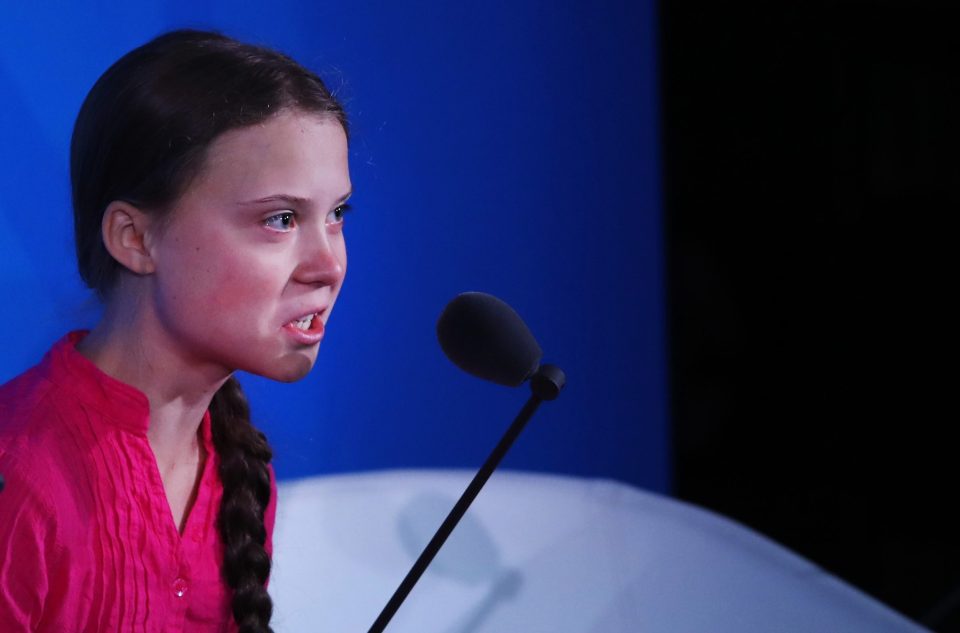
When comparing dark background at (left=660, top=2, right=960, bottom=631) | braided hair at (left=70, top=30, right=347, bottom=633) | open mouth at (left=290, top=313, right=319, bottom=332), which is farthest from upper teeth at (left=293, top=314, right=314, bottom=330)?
dark background at (left=660, top=2, right=960, bottom=631)

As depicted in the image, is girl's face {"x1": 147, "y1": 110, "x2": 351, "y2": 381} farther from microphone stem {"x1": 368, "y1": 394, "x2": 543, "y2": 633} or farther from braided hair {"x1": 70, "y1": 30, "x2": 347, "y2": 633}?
microphone stem {"x1": 368, "y1": 394, "x2": 543, "y2": 633}

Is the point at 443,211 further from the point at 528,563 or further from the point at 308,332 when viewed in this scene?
the point at 308,332

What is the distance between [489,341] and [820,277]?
108 cm

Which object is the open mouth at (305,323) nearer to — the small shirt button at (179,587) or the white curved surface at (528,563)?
the small shirt button at (179,587)

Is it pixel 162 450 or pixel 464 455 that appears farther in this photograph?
pixel 464 455

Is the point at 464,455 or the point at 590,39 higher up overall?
the point at 590,39

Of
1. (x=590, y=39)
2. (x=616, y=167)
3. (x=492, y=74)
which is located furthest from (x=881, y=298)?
(x=492, y=74)

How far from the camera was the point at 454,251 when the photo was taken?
50.7 inches

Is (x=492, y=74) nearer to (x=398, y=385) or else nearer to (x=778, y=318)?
(x=398, y=385)

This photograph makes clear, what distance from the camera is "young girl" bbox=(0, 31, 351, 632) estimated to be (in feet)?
2.20

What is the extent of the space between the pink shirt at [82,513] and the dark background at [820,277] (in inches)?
40.9

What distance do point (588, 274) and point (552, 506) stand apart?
18.8 inches

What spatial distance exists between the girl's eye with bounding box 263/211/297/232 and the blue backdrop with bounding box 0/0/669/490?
7.2 inches

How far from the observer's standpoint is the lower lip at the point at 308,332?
693mm
